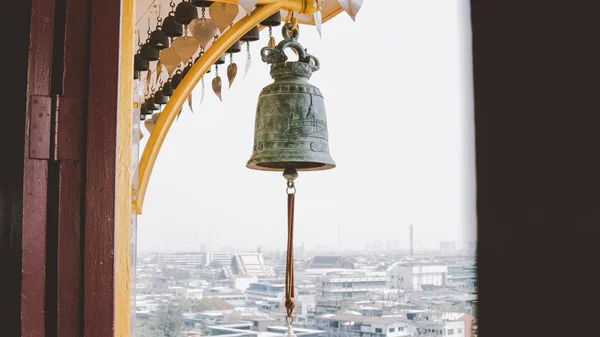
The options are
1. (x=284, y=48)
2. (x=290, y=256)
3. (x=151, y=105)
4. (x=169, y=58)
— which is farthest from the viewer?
(x=151, y=105)

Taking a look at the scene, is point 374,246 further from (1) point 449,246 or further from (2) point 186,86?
(1) point 449,246

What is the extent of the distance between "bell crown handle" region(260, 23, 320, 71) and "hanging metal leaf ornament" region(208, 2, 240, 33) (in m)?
0.44

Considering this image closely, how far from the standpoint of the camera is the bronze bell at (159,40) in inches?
150

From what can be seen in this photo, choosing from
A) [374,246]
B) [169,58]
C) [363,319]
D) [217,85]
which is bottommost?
[363,319]

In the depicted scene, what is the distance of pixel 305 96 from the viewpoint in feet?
10.3

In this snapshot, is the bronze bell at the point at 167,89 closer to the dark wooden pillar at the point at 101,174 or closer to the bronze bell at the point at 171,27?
the bronze bell at the point at 171,27

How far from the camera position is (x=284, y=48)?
298cm

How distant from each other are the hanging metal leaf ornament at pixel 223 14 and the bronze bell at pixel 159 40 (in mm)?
508

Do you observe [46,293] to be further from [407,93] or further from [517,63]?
[407,93]

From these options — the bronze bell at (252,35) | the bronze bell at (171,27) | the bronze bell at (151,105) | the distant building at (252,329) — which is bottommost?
the distant building at (252,329)

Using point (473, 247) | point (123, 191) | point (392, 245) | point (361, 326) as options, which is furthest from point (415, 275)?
point (473, 247)

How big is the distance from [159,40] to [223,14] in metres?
0.61

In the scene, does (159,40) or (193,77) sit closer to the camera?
(193,77)

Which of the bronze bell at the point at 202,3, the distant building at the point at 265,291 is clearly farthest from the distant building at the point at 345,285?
the bronze bell at the point at 202,3
